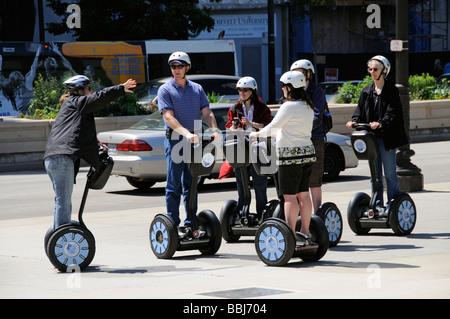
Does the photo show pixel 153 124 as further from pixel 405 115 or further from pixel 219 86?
pixel 219 86

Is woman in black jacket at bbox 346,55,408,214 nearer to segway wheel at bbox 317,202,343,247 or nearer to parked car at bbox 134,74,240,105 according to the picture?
segway wheel at bbox 317,202,343,247

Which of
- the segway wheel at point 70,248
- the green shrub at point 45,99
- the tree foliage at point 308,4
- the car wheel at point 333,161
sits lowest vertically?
the segway wheel at point 70,248

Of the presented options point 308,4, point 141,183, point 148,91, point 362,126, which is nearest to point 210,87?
point 148,91

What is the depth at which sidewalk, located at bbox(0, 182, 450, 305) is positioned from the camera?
262 inches

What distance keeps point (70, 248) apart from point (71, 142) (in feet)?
3.19

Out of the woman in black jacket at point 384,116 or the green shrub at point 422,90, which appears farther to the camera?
the green shrub at point 422,90

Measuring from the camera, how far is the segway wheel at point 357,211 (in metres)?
9.73

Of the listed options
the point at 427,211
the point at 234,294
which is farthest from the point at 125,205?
the point at 234,294

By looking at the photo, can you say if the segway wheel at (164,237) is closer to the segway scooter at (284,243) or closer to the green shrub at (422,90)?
the segway scooter at (284,243)

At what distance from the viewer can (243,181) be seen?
918cm

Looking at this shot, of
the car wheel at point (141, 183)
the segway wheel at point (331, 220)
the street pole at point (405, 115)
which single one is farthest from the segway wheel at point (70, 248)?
the car wheel at point (141, 183)

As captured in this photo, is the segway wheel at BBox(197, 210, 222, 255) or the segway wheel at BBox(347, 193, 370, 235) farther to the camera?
the segway wheel at BBox(347, 193, 370, 235)

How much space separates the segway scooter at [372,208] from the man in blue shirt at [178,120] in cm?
177

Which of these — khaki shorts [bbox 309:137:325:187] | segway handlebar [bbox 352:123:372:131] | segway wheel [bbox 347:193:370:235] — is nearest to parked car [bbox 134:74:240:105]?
segway wheel [bbox 347:193:370:235]
